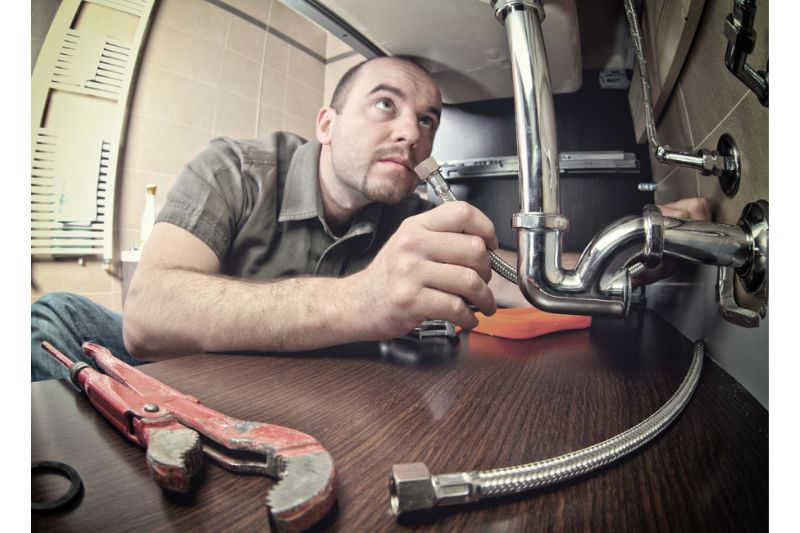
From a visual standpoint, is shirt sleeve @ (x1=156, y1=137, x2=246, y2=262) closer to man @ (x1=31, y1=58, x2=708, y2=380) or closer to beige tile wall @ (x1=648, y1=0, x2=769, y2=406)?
man @ (x1=31, y1=58, x2=708, y2=380)

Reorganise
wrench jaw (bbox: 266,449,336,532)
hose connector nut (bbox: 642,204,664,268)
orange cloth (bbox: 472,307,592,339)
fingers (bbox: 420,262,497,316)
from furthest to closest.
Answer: orange cloth (bbox: 472,307,592,339), fingers (bbox: 420,262,497,316), hose connector nut (bbox: 642,204,664,268), wrench jaw (bbox: 266,449,336,532)

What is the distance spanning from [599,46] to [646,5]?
52 mm

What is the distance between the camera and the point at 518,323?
1.50 feet

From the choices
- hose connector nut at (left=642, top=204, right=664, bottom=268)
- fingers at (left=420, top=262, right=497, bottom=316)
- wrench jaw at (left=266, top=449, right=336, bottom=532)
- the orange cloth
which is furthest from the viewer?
the orange cloth

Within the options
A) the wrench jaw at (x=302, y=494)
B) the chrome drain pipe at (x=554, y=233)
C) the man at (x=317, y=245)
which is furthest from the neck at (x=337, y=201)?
the wrench jaw at (x=302, y=494)

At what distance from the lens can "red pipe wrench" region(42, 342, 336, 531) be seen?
14 centimetres

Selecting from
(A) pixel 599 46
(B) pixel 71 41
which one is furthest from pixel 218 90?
(A) pixel 599 46

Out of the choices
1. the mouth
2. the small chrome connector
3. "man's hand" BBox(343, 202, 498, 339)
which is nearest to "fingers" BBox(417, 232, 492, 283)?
"man's hand" BBox(343, 202, 498, 339)

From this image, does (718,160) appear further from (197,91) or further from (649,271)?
(197,91)

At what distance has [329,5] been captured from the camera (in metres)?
0.39

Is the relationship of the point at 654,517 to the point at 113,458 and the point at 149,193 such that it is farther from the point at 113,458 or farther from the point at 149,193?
the point at 149,193

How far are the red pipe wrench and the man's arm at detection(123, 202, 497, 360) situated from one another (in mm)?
110

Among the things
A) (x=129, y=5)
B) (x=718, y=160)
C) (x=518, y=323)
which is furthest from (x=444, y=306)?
(x=129, y=5)

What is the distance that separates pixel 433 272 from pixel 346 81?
235 millimetres
